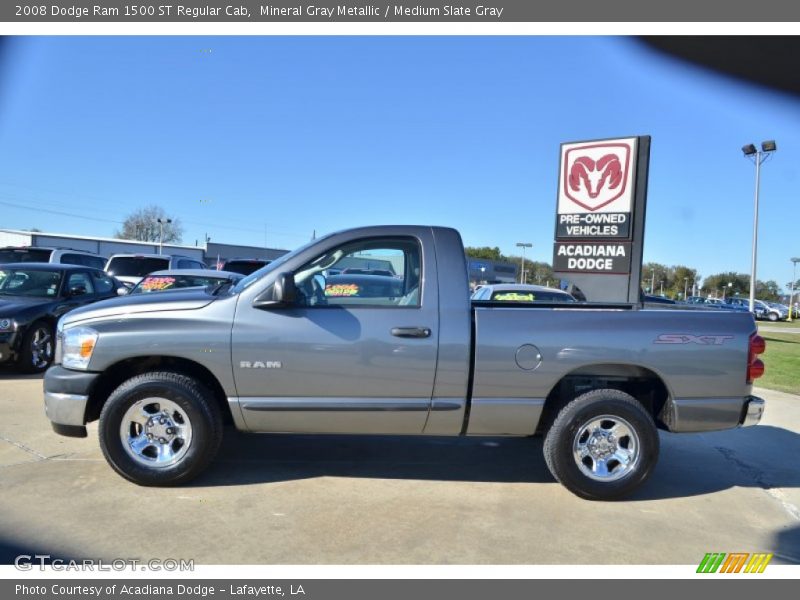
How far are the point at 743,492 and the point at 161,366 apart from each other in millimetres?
4728

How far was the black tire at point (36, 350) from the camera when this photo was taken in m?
7.92

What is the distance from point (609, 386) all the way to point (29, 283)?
856cm

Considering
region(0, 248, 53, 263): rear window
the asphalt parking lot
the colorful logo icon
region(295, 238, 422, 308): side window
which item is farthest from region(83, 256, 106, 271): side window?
the colorful logo icon

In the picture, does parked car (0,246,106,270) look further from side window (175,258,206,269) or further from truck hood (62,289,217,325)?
truck hood (62,289,217,325)

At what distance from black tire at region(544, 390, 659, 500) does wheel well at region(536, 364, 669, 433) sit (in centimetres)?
19

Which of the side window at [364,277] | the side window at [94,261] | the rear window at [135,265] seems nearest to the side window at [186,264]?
the rear window at [135,265]

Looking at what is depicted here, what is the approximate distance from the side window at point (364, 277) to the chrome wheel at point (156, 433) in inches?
49.3

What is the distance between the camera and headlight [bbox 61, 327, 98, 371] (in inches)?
164

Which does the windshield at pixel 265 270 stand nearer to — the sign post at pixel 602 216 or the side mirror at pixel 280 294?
the side mirror at pixel 280 294

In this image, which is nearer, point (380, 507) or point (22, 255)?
point (380, 507)

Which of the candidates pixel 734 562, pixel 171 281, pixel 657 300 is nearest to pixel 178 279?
pixel 171 281

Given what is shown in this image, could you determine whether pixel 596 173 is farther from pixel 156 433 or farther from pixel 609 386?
pixel 156 433

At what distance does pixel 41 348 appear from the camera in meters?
8.20

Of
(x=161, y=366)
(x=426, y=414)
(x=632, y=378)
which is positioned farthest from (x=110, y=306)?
(x=632, y=378)
